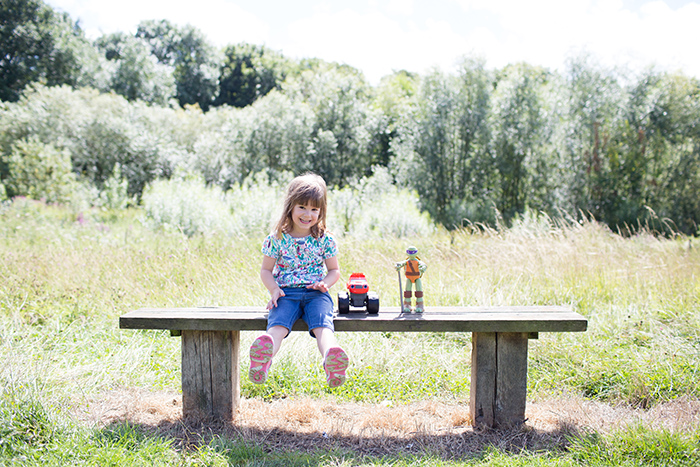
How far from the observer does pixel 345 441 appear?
2.53 m

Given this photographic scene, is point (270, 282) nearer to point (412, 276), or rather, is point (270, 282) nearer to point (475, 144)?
point (412, 276)

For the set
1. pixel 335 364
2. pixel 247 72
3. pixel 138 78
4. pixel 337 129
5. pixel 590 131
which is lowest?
pixel 335 364

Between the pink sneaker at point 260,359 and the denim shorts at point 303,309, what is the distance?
19 centimetres

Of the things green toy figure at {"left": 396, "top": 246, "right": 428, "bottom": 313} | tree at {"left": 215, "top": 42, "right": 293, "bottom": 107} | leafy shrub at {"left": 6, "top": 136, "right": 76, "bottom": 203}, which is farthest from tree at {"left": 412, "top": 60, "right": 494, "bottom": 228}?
tree at {"left": 215, "top": 42, "right": 293, "bottom": 107}

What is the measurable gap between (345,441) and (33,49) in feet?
101

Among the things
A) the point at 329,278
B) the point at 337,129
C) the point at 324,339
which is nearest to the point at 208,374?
the point at 324,339

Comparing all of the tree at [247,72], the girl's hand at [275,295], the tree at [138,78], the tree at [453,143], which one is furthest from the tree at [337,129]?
the tree at [247,72]

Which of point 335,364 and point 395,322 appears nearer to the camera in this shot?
point 335,364

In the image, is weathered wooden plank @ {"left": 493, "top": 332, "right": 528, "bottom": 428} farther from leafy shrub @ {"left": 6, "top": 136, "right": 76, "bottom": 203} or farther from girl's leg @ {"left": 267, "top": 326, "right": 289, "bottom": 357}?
leafy shrub @ {"left": 6, "top": 136, "right": 76, "bottom": 203}

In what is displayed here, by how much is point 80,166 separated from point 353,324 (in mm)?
17397

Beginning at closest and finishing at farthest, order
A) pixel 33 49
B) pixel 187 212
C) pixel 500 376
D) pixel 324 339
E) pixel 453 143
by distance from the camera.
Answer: pixel 324 339 → pixel 500 376 → pixel 187 212 → pixel 453 143 → pixel 33 49

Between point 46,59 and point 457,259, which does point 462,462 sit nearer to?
point 457,259

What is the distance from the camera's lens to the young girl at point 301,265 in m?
2.47

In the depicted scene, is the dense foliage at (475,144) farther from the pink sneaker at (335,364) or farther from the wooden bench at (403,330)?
the pink sneaker at (335,364)
